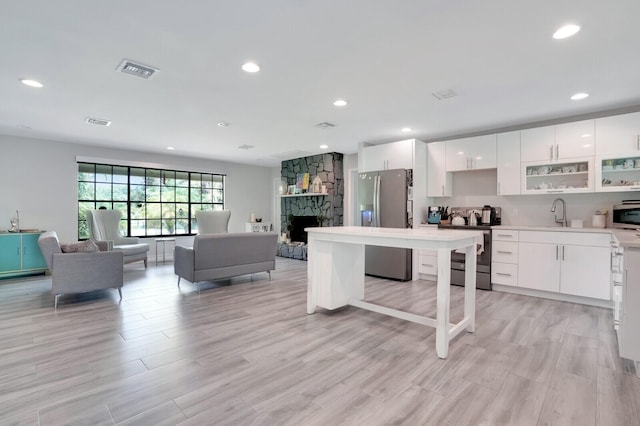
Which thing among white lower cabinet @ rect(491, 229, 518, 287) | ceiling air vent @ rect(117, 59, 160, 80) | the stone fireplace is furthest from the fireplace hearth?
ceiling air vent @ rect(117, 59, 160, 80)

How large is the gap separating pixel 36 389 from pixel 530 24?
410 cm

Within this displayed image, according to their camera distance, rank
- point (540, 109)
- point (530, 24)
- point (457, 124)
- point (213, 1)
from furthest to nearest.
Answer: point (457, 124), point (540, 109), point (530, 24), point (213, 1)

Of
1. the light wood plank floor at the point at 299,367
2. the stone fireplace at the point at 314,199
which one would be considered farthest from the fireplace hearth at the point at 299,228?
the light wood plank floor at the point at 299,367

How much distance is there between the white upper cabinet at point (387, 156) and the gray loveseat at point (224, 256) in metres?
2.19

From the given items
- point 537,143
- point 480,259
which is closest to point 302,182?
point 480,259

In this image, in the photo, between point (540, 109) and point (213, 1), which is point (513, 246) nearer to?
point (540, 109)

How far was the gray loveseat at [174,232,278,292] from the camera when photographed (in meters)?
4.36

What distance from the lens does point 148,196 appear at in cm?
722

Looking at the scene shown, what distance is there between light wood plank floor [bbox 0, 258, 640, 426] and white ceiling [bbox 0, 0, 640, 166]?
96.5 inches

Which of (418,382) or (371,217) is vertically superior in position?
(371,217)

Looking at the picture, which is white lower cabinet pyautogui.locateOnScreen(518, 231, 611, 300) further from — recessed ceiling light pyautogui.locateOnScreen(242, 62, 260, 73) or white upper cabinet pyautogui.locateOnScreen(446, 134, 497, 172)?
recessed ceiling light pyautogui.locateOnScreen(242, 62, 260, 73)

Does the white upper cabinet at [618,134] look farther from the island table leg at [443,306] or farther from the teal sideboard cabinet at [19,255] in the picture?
the teal sideboard cabinet at [19,255]

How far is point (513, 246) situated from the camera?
13.9 feet

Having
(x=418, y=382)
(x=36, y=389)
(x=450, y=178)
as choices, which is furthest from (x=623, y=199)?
(x=36, y=389)
